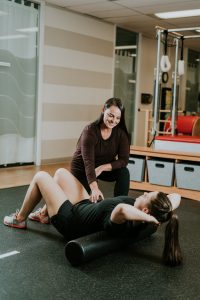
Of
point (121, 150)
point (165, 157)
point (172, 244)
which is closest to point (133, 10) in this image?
point (165, 157)

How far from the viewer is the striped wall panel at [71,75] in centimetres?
593

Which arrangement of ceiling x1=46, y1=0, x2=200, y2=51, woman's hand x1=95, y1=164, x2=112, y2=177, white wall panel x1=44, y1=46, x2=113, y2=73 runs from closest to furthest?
woman's hand x1=95, y1=164, x2=112, y2=177, ceiling x1=46, y1=0, x2=200, y2=51, white wall panel x1=44, y1=46, x2=113, y2=73

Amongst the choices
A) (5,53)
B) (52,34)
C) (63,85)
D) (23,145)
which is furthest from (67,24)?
(23,145)

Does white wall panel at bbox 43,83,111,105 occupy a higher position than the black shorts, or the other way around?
white wall panel at bbox 43,83,111,105

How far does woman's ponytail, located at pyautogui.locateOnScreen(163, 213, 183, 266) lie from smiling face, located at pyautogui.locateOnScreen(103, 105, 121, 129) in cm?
86

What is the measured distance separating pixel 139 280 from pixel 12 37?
400cm

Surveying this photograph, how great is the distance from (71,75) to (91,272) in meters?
4.43

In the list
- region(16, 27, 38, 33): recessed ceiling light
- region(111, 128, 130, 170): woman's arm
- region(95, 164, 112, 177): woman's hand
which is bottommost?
region(95, 164, 112, 177): woman's hand

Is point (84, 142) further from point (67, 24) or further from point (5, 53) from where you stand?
point (67, 24)

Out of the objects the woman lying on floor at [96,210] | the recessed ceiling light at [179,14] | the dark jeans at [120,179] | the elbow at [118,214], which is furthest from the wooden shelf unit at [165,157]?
the recessed ceiling light at [179,14]

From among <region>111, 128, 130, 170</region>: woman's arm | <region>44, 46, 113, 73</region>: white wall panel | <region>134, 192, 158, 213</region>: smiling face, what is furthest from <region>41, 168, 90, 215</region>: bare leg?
<region>44, 46, 113, 73</region>: white wall panel

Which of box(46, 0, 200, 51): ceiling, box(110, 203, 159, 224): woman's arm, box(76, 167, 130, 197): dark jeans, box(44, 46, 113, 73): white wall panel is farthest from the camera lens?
box(44, 46, 113, 73): white wall panel

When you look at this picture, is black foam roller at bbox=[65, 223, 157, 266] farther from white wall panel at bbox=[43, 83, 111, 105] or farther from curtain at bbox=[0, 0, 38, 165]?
white wall panel at bbox=[43, 83, 111, 105]

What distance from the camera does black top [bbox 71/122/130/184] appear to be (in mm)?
2938
